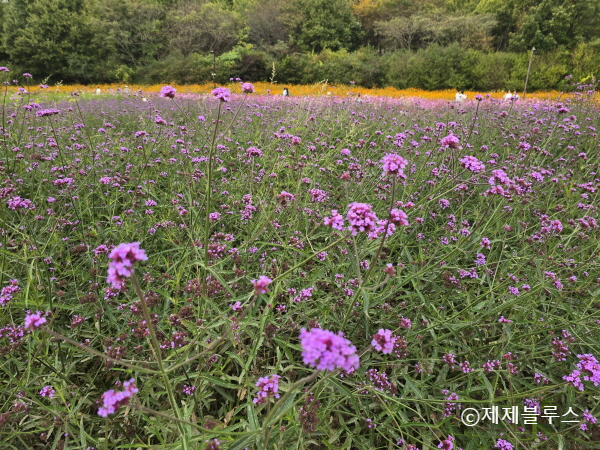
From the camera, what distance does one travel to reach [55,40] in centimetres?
2912

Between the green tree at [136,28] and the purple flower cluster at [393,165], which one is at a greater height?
the green tree at [136,28]

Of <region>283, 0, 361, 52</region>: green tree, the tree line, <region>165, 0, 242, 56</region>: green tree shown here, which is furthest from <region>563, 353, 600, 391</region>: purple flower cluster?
<region>283, 0, 361, 52</region>: green tree

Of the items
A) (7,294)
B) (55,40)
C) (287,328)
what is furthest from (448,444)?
(55,40)

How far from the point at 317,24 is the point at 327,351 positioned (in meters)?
34.5

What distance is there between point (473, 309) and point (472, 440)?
0.77 meters

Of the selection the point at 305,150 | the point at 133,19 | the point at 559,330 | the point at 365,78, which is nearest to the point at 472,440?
the point at 559,330

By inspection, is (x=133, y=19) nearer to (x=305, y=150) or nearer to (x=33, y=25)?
(x=33, y=25)

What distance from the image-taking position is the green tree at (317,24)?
29.8 metres

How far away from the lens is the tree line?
21.8 m

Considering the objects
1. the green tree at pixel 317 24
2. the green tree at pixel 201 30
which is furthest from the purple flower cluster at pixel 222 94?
the green tree at pixel 317 24

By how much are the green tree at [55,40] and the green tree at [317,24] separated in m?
16.5

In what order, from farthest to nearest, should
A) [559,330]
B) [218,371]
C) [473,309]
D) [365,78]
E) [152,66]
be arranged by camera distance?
[152,66] < [365,78] < [559,330] < [473,309] < [218,371]

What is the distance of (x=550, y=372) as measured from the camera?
2.28m

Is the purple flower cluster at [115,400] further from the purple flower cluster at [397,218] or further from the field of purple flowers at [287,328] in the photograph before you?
the purple flower cluster at [397,218]
